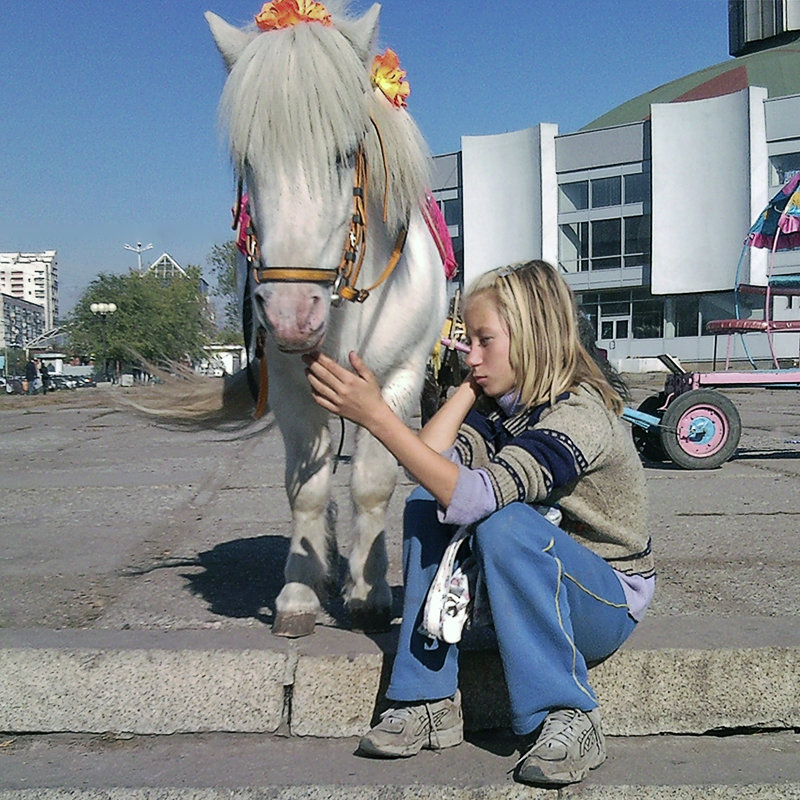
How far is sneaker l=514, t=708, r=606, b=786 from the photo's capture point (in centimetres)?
222

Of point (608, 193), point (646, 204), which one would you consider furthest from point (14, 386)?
point (646, 204)

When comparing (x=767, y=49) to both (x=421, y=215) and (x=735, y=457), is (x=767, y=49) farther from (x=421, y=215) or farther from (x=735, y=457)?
(x=421, y=215)

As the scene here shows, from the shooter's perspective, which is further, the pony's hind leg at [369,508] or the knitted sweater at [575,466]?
the pony's hind leg at [369,508]

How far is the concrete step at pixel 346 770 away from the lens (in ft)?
7.50

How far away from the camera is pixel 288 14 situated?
2965 millimetres

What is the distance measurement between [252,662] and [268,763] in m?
0.32

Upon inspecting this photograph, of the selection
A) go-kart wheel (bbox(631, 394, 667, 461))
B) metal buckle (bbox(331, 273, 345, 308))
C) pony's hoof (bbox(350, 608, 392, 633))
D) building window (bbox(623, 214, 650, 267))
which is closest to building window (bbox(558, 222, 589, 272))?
building window (bbox(623, 214, 650, 267))

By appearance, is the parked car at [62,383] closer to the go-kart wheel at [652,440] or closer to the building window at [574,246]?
the building window at [574,246]

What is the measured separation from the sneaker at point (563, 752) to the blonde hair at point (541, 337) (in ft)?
2.73

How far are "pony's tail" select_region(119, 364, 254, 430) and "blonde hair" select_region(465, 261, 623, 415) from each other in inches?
71.3

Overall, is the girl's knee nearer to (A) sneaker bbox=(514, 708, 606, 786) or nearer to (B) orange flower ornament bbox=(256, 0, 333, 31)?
(A) sneaker bbox=(514, 708, 606, 786)

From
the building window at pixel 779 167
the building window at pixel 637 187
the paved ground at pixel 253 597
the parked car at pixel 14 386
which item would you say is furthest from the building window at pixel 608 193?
the paved ground at pixel 253 597

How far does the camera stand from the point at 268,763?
2.50 m

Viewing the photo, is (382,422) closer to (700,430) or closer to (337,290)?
(337,290)
